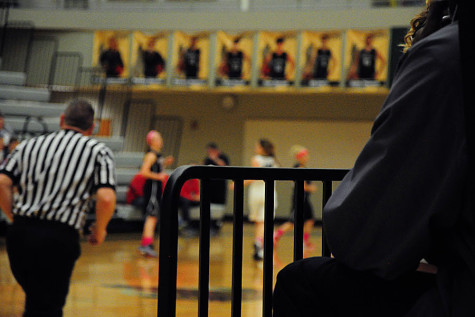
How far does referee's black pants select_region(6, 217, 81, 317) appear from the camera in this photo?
3840 mm

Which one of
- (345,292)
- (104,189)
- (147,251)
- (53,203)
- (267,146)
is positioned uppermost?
(267,146)

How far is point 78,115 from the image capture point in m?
4.14

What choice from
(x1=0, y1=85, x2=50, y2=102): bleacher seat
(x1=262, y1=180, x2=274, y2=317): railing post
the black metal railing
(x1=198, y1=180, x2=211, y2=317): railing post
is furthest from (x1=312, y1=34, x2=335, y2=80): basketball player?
(x1=198, y1=180, x2=211, y2=317): railing post

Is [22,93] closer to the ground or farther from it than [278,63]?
closer to the ground

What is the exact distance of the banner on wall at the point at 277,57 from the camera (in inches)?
590

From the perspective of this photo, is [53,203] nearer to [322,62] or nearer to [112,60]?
[322,62]

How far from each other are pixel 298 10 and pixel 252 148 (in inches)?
145

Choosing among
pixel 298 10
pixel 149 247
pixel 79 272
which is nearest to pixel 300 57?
pixel 298 10

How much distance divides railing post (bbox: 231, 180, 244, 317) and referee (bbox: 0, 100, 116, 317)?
6.95ft

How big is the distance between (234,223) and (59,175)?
2.22 metres

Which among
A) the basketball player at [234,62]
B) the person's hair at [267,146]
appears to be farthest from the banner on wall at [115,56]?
the person's hair at [267,146]

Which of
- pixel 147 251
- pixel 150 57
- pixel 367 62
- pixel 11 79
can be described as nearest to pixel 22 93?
pixel 11 79

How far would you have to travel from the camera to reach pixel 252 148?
55.7 ft

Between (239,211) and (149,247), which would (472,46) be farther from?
(149,247)
